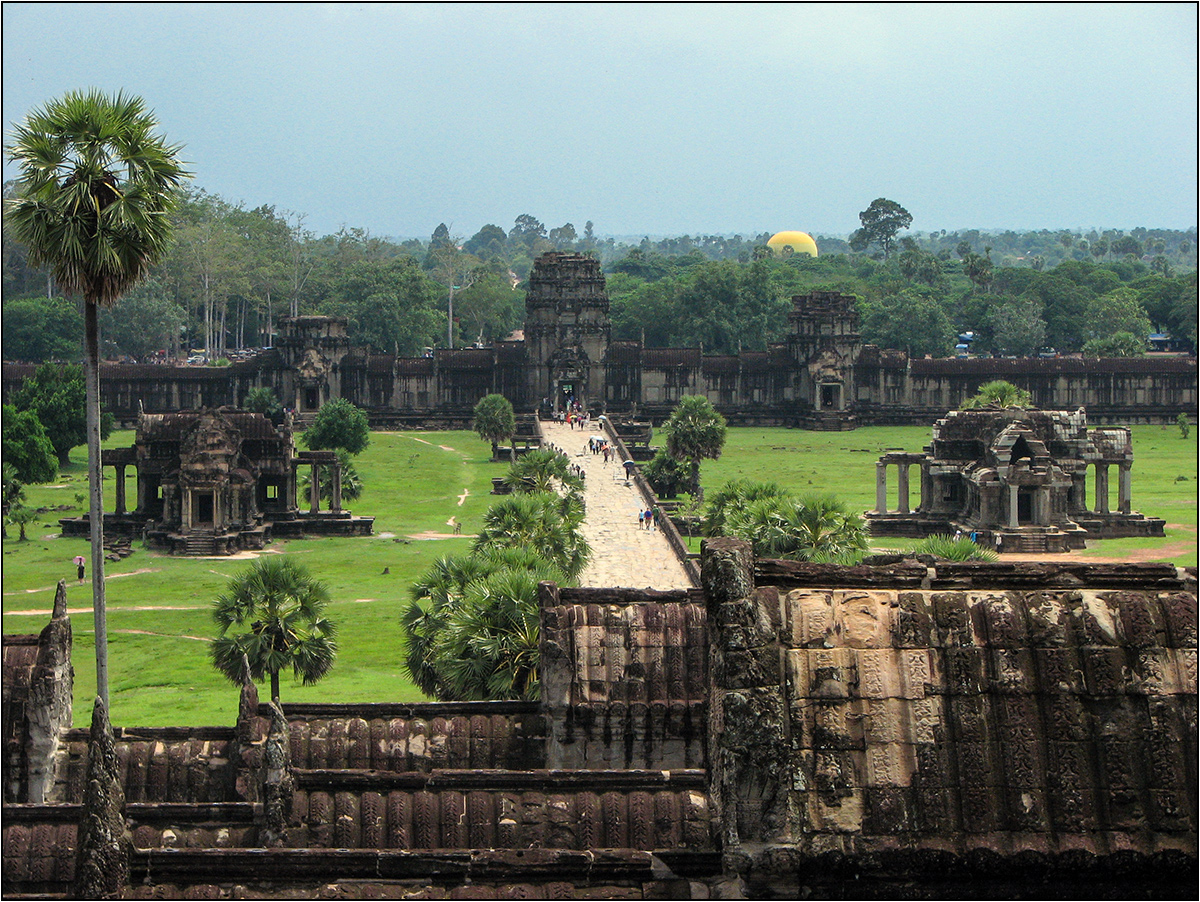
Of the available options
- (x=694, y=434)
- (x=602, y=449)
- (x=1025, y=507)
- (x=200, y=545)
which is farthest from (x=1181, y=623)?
(x=602, y=449)

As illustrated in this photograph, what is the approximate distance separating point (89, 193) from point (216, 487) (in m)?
42.0

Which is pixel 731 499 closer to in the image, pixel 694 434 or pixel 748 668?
pixel 694 434

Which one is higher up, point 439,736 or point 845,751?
point 845,751

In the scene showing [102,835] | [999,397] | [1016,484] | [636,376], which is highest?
[636,376]

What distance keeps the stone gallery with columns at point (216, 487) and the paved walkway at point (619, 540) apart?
1004 centimetres

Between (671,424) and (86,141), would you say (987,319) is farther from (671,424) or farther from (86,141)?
(86,141)

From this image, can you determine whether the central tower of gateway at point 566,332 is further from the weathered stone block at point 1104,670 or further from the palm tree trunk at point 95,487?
the weathered stone block at point 1104,670

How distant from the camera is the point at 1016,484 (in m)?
64.4

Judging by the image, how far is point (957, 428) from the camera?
225 feet

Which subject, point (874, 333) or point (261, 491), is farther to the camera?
point (874, 333)

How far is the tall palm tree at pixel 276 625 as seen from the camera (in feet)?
106

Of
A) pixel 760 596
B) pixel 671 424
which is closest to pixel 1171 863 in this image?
pixel 760 596

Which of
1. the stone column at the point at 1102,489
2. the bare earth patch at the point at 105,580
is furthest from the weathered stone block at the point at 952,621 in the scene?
the stone column at the point at 1102,489

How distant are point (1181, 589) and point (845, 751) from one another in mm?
3143
